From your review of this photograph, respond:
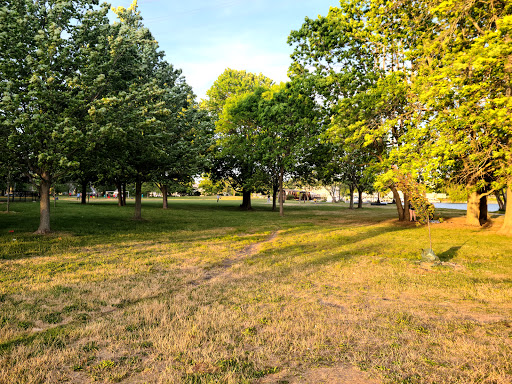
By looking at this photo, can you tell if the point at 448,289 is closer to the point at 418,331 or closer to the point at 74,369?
the point at 418,331

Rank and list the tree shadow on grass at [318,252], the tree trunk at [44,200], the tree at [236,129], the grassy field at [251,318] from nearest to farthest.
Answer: the grassy field at [251,318]
the tree shadow on grass at [318,252]
the tree trunk at [44,200]
the tree at [236,129]

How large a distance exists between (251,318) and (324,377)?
73.4 inches

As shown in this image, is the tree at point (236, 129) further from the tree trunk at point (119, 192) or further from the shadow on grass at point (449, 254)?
the shadow on grass at point (449, 254)

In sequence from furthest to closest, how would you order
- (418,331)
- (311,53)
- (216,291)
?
(311,53), (216,291), (418,331)

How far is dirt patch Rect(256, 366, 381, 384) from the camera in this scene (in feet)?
11.1

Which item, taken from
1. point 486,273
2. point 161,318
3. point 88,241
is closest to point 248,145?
point 88,241

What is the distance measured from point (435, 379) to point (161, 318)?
4067 millimetres

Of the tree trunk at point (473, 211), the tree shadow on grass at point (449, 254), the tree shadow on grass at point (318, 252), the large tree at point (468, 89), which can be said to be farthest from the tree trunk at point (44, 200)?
the tree trunk at point (473, 211)

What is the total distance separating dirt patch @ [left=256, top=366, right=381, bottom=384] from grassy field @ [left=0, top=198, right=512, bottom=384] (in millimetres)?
13

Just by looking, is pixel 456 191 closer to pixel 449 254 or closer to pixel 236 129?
pixel 449 254

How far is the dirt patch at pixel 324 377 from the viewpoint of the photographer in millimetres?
3369

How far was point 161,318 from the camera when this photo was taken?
506 cm

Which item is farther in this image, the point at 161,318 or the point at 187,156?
the point at 187,156

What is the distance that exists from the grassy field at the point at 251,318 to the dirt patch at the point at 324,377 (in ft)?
0.04
